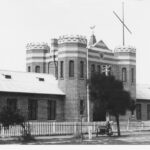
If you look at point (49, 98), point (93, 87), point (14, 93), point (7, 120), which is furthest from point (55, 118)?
point (7, 120)

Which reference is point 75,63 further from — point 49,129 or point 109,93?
point 109,93

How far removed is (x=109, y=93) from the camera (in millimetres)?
31656

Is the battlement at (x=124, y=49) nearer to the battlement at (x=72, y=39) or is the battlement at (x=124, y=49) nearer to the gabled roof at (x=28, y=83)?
the battlement at (x=72, y=39)

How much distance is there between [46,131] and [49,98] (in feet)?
22.9

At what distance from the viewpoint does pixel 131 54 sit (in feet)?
163

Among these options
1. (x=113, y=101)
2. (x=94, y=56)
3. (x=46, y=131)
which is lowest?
(x=46, y=131)

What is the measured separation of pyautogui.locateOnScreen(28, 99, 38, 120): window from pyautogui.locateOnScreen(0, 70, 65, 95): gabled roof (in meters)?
1.11

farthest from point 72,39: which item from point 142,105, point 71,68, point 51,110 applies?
point 142,105

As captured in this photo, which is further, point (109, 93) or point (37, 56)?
point (37, 56)

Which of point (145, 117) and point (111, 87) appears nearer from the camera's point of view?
point (111, 87)

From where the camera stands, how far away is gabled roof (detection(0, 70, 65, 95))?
39.9 m

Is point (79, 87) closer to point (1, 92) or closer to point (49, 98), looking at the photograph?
point (49, 98)

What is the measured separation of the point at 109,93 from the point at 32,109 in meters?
12.1

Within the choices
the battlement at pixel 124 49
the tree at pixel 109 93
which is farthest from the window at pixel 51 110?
the tree at pixel 109 93
